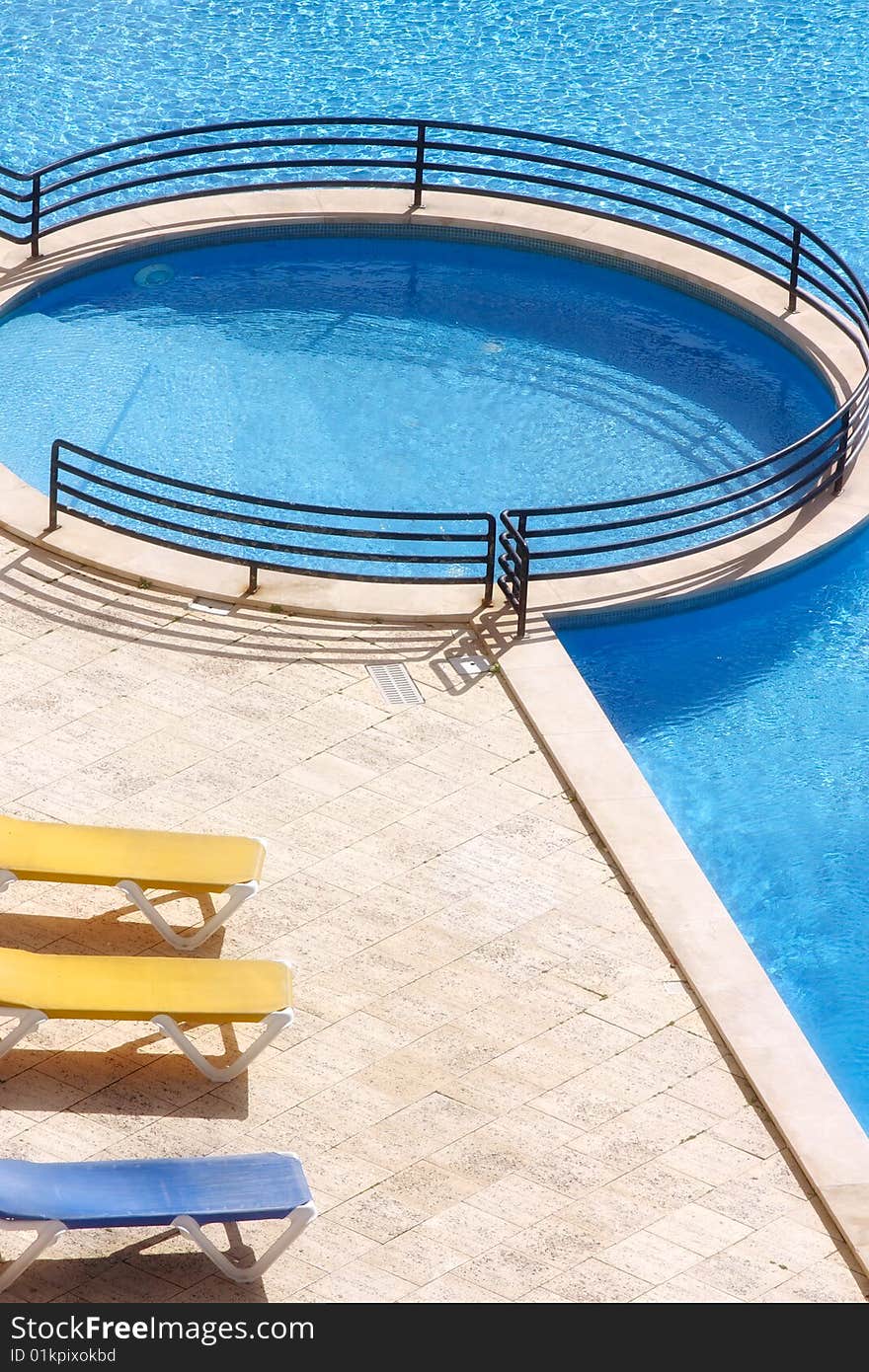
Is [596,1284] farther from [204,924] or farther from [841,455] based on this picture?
[841,455]

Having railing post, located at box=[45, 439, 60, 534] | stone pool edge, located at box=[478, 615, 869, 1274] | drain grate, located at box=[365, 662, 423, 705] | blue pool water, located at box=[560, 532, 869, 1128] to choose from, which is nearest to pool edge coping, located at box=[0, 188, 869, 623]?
railing post, located at box=[45, 439, 60, 534]

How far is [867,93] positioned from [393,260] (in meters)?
7.21

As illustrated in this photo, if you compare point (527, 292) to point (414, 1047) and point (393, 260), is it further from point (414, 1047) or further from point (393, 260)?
point (414, 1047)

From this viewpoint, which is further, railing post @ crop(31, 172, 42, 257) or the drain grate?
railing post @ crop(31, 172, 42, 257)

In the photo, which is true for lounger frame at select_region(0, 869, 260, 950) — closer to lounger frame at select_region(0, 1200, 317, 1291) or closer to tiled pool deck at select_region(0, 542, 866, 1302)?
tiled pool deck at select_region(0, 542, 866, 1302)

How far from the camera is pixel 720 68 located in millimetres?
24844

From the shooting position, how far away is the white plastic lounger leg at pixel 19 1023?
11.0m

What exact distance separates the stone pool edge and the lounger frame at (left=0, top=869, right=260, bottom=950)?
8.07 ft

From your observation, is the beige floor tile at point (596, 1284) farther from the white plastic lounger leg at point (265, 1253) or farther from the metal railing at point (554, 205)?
the metal railing at point (554, 205)

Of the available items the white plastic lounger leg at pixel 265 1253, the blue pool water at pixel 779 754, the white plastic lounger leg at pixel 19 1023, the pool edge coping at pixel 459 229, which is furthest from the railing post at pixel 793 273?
the white plastic lounger leg at pixel 265 1253

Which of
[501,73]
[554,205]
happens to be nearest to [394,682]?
[554,205]

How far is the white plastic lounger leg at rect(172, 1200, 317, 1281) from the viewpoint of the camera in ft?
32.8

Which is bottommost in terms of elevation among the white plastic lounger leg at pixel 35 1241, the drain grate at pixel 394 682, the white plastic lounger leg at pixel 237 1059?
the white plastic lounger leg at pixel 35 1241

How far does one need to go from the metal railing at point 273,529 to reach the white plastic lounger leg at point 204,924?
134 inches
